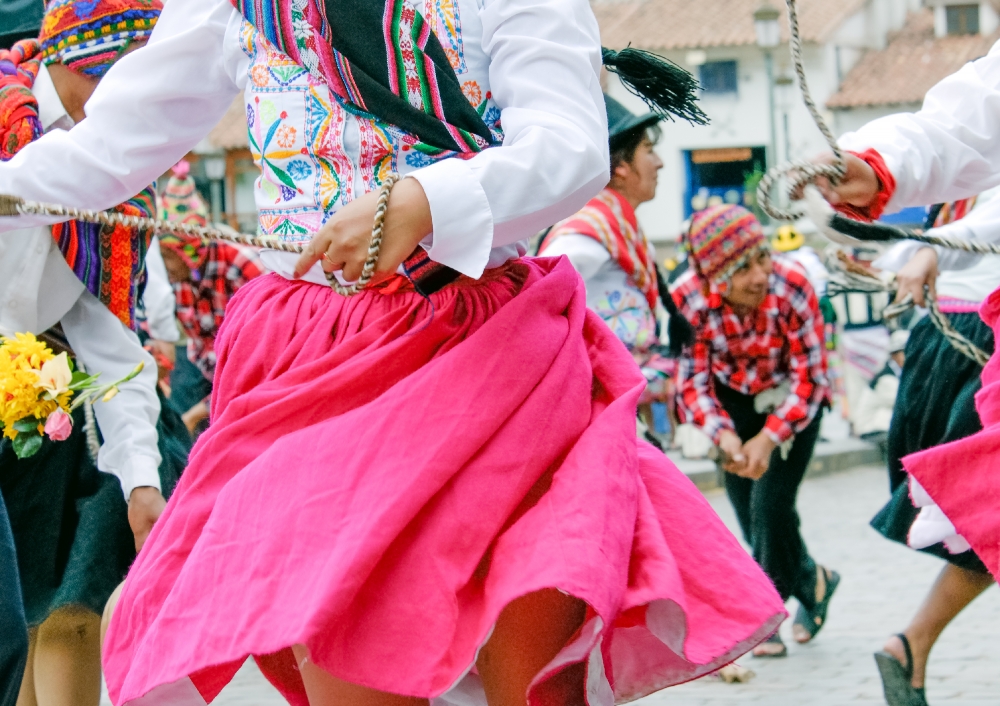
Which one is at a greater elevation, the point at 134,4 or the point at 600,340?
the point at 134,4

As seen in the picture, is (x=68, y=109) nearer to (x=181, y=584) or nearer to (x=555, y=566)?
(x=181, y=584)

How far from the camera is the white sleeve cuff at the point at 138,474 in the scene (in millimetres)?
3516

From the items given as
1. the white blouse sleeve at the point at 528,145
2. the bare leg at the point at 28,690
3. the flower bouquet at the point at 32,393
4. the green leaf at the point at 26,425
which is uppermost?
the white blouse sleeve at the point at 528,145

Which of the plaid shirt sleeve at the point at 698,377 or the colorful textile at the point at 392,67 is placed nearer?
the colorful textile at the point at 392,67

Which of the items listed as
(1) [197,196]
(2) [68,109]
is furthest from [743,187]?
(2) [68,109]

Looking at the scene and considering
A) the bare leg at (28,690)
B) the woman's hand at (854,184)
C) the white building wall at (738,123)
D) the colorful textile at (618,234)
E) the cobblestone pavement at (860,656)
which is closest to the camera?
the woman's hand at (854,184)

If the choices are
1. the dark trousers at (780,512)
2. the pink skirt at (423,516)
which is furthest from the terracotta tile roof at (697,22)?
the pink skirt at (423,516)

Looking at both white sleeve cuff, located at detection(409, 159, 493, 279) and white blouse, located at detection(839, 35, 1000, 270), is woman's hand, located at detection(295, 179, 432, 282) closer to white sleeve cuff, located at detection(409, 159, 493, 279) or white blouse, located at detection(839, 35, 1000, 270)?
white sleeve cuff, located at detection(409, 159, 493, 279)

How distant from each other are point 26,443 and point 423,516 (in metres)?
1.45

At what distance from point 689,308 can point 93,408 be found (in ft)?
10.5

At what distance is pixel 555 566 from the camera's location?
2.06m

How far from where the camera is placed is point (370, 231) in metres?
2.06

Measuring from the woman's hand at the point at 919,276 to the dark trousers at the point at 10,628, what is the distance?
9.07 feet

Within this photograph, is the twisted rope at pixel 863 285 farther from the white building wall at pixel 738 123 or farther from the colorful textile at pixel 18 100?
the white building wall at pixel 738 123
